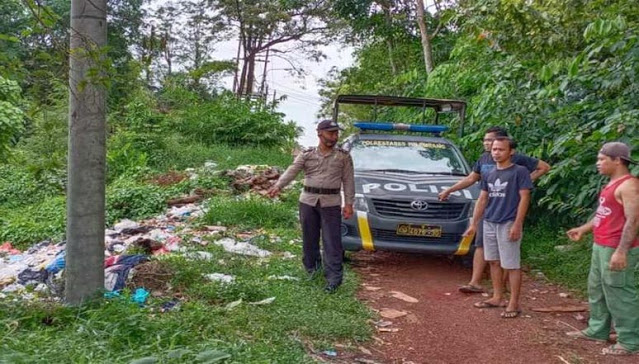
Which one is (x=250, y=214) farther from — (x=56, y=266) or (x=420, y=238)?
(x=56, y=266)

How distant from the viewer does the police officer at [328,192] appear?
579 centimetres

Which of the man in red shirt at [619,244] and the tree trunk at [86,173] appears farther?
the man in red shirt at [619,244]

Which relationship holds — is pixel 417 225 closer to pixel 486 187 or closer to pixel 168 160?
pixel 486 187

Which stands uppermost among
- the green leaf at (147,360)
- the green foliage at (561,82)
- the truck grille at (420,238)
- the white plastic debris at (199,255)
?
the green foliage at (561,82)

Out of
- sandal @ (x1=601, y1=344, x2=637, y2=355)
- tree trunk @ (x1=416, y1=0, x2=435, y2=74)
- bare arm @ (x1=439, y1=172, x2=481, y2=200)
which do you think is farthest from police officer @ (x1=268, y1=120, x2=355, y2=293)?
tree trunk @ (x1=416, y1=0, x2=435, y2=74)

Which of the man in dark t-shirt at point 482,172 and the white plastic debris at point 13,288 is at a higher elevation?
the man in dark t-shirt at point 482,172

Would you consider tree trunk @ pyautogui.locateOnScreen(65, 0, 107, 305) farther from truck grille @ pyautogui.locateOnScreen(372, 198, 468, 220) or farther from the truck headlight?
truck grille @ pyautogui.locateOnScreen(372, 198, 468, 220)

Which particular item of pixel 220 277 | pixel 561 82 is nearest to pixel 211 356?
pixel 220 277

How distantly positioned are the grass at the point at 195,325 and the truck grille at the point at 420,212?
1.23 meters

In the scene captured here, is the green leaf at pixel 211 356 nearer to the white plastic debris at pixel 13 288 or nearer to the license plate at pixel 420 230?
the white plastic debris at pixel 13 288

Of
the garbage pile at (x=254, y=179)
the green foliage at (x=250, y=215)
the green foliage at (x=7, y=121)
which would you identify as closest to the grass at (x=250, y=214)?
the green foliage at (x=250, y=215)

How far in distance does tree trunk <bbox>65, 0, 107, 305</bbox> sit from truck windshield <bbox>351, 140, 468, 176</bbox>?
401 centimetres

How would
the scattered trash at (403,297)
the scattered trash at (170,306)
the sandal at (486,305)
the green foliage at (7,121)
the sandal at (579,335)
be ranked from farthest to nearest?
the green foliage at (7,121), the scattered trash at (403,297), the sandal at (486,305), the sandal at (579,335), the scattered trash at (170,306)

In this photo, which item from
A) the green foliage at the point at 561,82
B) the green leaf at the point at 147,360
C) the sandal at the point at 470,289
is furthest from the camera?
the sandal at the point at 470,289
